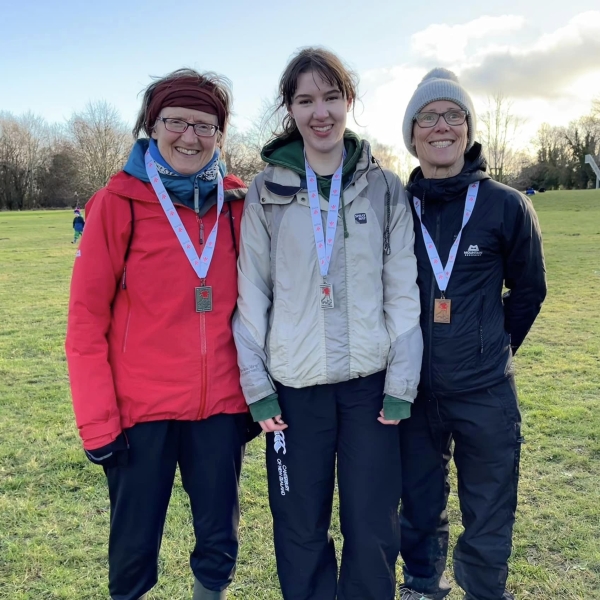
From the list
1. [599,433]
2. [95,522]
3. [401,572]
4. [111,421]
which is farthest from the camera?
[599,433]

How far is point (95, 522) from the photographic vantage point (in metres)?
3.29

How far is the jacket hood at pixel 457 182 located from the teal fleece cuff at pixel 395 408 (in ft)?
3.06

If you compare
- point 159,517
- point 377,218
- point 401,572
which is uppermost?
point 377,218

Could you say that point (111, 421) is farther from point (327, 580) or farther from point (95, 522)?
point (95, 522)

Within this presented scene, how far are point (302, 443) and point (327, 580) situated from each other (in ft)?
2.13

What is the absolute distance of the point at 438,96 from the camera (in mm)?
2400

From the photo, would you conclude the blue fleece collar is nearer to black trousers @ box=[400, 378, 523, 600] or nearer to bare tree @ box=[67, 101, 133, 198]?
black trousers @ box=[400, 378, 523, 600]

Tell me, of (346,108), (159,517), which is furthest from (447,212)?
(159,517)

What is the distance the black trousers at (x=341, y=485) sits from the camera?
7.19ft

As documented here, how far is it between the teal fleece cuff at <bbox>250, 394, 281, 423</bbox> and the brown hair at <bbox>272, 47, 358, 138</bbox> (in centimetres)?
118

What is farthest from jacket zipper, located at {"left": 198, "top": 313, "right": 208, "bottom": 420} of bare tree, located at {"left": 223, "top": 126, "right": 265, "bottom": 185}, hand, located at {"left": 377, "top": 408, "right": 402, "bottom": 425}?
bare tree, located at {"left": 223, "top": 126, "right": 265, "bottom": 185}

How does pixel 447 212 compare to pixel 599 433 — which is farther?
pixel 599 433

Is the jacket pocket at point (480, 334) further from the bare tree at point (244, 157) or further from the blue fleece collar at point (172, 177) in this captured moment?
the bare tree at point (244, 157)

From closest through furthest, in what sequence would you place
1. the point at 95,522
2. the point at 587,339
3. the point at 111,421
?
the point at 111,421 < the point at 95,522 < the point at 587,339
